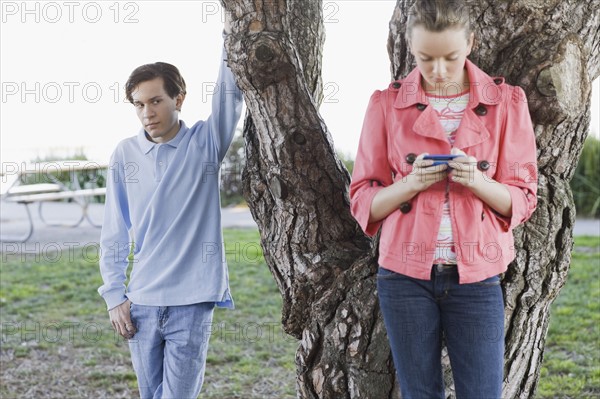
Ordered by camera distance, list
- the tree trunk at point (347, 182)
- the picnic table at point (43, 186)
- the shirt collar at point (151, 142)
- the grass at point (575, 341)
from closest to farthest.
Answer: the tree trunk at point (347, 182)
the shirt collar at point (151, 142)
the grass at point (575, 341)
the picnic table at point (43, 186)

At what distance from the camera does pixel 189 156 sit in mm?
2902

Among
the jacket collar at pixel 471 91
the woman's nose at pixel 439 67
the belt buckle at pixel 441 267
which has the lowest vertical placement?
the belt buckle at pixel 441 267

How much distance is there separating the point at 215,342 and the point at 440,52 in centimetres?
399

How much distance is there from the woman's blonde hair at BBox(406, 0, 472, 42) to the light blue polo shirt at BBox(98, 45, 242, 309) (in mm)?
960

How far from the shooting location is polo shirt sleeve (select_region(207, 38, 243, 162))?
2.88 meters

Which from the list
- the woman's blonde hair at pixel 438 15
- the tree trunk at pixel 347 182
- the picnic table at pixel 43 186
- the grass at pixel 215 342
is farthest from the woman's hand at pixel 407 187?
the picnic table at pixel 43 186

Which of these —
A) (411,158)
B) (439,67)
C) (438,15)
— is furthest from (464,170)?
(438,15)

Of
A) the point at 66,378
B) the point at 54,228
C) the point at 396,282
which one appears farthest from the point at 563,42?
the point at 54,228

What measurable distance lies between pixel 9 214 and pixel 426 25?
10409 millimetres

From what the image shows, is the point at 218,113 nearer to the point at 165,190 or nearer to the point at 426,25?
the point at 165,190

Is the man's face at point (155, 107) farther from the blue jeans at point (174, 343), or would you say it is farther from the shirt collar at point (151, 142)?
the blue jeans at point (174, 343)

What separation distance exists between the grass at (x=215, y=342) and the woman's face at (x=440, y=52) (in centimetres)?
304

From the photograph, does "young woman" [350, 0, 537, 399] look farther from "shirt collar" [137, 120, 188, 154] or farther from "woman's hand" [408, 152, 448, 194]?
"shirt collar" [137, 120, 188, 154]

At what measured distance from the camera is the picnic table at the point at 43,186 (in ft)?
29.8
